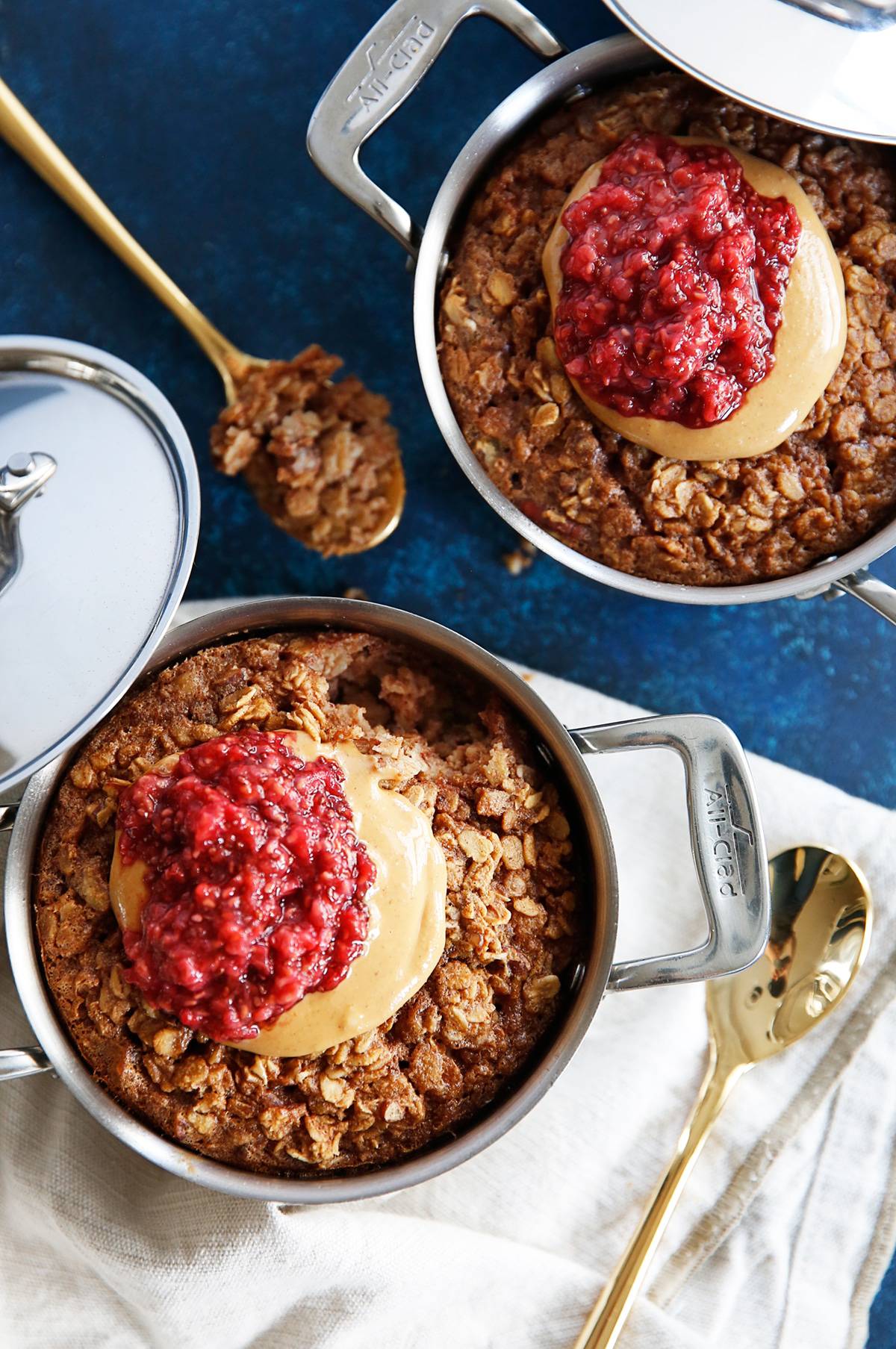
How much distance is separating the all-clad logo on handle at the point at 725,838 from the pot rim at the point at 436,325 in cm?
45

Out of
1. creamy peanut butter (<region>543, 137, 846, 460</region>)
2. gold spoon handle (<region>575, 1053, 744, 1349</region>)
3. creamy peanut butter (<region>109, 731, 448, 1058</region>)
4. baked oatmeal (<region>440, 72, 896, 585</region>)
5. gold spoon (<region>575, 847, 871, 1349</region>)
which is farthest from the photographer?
gold spoon (<region>575, 847, 871, 1349</region>)

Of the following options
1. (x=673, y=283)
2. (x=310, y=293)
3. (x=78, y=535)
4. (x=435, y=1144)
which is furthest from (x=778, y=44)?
(x=435, y=1144)

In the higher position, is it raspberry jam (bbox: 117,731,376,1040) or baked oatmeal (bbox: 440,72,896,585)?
baked oatmeal (bbox: 440,72,896,585)

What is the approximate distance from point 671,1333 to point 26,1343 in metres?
1.43

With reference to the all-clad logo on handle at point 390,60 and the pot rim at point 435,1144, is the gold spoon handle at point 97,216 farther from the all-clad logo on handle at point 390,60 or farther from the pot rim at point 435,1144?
the pot rim at point 435,1144

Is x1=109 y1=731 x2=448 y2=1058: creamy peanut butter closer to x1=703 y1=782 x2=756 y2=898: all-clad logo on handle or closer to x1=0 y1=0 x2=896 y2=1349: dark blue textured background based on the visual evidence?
x1=703 y1=782 x2=756 y2=898: all-clad logo on handle

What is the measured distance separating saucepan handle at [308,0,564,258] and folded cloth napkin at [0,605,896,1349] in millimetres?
1325

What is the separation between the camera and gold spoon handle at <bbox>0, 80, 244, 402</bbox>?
2.76 metres

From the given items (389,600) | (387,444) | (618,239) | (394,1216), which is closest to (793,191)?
(618,239)

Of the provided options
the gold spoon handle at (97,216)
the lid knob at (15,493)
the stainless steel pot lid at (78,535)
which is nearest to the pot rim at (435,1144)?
the stainless steel pot lid at (78,535)

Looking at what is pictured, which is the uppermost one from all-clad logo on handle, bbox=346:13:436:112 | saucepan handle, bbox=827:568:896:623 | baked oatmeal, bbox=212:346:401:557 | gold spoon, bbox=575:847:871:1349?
all-clad logo on handle, bbox=346:13:436:112

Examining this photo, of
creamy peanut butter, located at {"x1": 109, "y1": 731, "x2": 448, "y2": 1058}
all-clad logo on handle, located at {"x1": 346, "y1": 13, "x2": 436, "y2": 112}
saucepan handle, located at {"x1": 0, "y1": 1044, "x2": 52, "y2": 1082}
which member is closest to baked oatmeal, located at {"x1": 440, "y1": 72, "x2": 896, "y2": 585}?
all-clad logo on handle, located at {"x1": 346, "y1": 13, "x2": 436, "y2": 112}

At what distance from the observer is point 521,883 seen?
7.39 ft

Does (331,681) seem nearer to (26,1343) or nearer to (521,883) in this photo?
(521,883)
